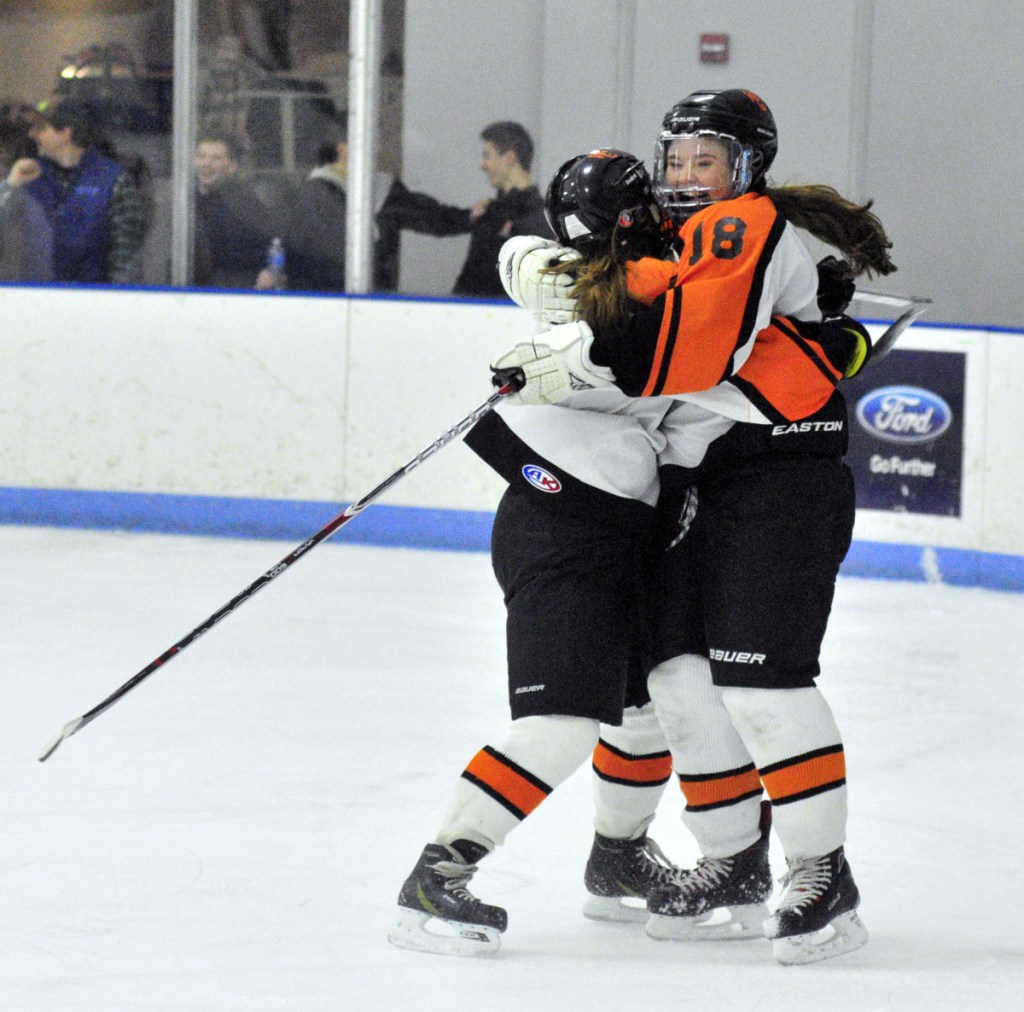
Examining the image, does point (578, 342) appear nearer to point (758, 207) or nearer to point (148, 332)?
point (758, 207)

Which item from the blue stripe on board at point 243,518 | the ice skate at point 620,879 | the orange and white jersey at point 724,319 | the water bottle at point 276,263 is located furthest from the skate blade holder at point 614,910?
Result: the water bottle at point 276,263

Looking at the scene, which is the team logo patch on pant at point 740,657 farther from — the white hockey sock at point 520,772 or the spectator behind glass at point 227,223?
the spectator behind glass at point 227,223

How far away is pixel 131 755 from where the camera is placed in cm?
278

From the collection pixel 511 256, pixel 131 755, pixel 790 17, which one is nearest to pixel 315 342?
pixel 790 17

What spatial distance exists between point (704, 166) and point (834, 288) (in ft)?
0.81

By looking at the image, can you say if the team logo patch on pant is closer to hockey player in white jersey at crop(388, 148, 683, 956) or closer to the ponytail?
hockey player in white jersey at crop(388, 148, 683, 956)

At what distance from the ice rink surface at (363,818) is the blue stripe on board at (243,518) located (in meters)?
0.79

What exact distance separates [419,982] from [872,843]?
2.73 ft

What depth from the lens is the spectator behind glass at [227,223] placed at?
559cm

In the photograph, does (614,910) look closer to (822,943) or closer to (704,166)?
(822,943)

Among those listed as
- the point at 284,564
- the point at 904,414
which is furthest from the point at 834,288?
the point at 904,414

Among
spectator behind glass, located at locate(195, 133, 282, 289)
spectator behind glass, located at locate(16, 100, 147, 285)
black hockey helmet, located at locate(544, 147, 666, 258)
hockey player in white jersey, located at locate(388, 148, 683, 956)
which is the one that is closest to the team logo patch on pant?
hockey player in white jersey, located at locate(388, 148, 683, 956)

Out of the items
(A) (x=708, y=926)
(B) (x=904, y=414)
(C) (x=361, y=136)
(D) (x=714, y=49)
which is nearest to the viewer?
(A) (x=708, y=926)

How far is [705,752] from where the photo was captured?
6.53 feet
